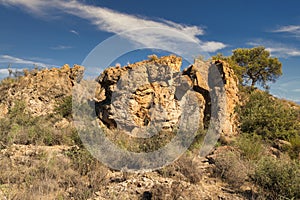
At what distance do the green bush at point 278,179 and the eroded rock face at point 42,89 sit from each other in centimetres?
1111

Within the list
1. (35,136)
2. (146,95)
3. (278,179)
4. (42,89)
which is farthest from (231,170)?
(42,89)

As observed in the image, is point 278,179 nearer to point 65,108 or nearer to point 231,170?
point 231,170

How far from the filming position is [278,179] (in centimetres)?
453

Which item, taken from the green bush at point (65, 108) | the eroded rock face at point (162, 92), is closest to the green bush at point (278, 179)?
the eroded rock face at point (162, 92)

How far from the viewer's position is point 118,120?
437 inches

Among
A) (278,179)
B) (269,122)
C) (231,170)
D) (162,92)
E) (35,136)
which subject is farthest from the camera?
(162,92)

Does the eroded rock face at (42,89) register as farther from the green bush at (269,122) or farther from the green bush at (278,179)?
the green bush at (278,179)

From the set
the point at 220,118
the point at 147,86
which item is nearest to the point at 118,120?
the point at 147,86

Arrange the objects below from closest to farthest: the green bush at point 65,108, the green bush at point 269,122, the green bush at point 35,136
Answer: the green bush at point 35,136 → the green bush at point 269,122 → the green bush at point 65,108

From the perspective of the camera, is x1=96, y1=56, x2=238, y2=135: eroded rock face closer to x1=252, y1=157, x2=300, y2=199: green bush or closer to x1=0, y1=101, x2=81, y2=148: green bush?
x1=0, y1=101, x2=81, y2=148: green bush

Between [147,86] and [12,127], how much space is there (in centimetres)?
562

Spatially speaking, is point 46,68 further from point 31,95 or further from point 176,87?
point 176,87

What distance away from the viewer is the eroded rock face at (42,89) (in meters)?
13.2

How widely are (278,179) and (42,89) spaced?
12.5 metres
